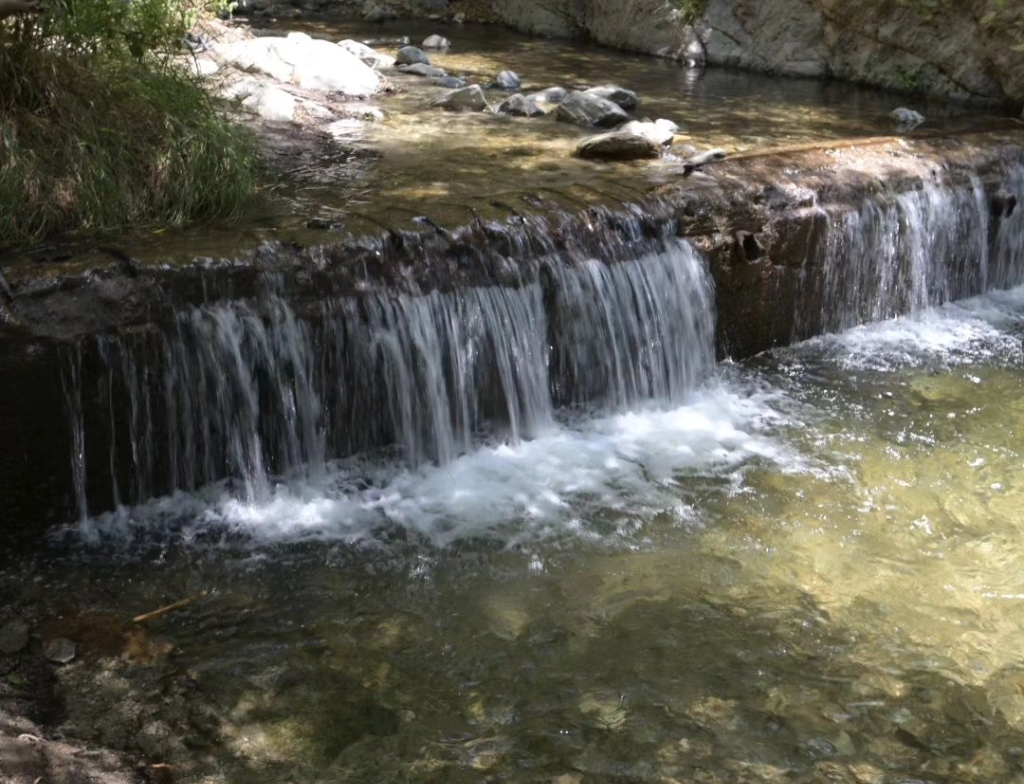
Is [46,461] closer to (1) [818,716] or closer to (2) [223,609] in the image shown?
(2) [223,609]

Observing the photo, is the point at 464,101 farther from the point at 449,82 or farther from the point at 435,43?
the point at 435,43

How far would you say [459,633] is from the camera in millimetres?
4070

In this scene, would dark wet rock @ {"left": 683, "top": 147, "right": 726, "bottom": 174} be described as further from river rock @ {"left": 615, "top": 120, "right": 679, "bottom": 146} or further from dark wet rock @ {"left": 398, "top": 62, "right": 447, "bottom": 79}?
dark wet rock @ {"left": 398, "top": 62, "right": 447, "bottom": 79}

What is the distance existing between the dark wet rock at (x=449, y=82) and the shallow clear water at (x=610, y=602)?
18.2 feet

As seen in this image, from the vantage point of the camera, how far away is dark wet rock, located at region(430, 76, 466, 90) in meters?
10.6

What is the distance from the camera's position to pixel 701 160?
23.9 feet

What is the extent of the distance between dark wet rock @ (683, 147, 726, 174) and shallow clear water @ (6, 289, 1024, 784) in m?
1.90

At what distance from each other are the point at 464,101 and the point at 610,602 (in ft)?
20.3

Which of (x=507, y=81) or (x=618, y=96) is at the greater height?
(x=507, y=81)

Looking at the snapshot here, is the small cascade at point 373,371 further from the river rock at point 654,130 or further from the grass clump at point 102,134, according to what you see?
the river rock at point 654,130

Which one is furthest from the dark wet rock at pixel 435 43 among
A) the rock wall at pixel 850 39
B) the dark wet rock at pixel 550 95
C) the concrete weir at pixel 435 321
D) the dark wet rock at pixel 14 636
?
the dark wet rock at pixel 14 636

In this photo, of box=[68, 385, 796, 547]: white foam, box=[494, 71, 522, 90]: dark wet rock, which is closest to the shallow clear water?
box=[68, 385, 796, 547]: white foam

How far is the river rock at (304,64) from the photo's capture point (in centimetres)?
975

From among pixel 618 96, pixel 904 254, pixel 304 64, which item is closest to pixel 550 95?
pixel 618 96
